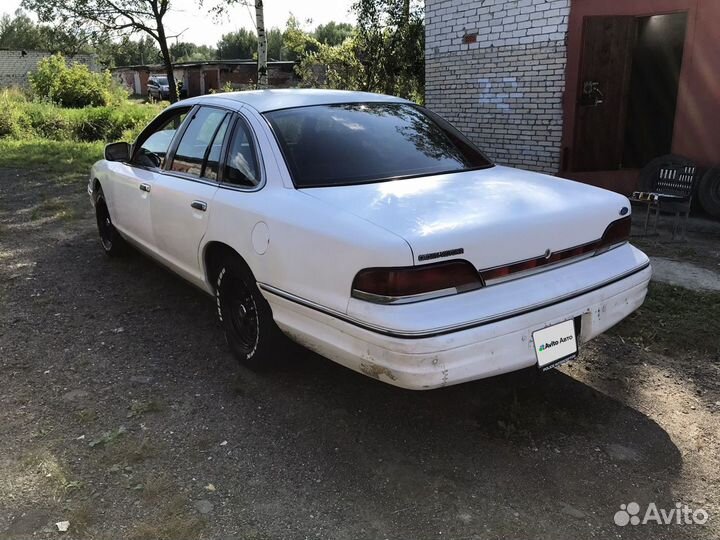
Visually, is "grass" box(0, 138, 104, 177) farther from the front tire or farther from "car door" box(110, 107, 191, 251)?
the front tire

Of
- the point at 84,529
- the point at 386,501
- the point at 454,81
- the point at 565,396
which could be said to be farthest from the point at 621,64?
the point at 84,529

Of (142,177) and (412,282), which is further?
(142,177)

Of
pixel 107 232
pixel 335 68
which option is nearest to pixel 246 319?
pixel 107 232

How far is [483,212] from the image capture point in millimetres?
2713

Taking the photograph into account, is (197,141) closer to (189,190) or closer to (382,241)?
(189,190)

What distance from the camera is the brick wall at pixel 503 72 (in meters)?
8.26

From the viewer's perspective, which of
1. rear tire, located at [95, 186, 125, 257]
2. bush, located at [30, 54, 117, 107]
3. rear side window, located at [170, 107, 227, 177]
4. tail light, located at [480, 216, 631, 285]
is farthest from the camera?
bush, located at [30, 54, 117, 107]

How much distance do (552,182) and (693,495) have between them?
1.64 m

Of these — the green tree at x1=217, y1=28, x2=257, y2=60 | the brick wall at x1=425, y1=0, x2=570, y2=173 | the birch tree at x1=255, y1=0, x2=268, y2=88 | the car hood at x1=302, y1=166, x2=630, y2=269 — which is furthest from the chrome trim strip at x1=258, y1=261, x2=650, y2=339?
the green tree at x1=217, y1=28, x2=257, y2=60

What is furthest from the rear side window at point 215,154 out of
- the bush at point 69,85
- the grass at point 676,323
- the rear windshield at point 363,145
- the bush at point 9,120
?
the bush at point 69,85

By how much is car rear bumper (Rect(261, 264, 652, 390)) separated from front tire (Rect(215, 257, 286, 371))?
0.28 metres

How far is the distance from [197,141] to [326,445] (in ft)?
6.97

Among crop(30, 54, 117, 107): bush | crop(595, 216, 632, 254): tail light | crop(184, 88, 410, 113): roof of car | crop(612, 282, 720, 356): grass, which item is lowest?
crop(612, 282, 720, 356): grass

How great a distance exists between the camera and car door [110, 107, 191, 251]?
435cm
